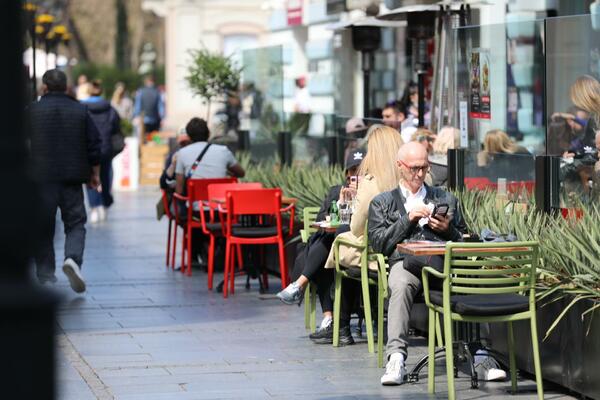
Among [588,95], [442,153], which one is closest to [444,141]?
[442,153]

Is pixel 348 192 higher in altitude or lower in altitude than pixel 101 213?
higher

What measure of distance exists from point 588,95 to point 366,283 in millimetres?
3101

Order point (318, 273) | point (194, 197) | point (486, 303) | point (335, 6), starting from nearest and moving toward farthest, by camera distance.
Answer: point (486, 303) → point (318, 273) → point (194, 197) → point (335, 6)

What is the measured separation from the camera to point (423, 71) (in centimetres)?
1539

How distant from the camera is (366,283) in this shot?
345 inches

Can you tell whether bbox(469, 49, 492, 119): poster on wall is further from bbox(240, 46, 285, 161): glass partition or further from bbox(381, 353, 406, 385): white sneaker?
bbox(240, 46, 285, 161): glass partition

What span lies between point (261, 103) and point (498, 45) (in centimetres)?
756

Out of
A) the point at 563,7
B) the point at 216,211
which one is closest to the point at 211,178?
the point at 216,211

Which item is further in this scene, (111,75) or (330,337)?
(111,75)

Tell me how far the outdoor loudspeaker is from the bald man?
31.5 feet

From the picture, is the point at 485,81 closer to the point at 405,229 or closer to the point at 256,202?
the point at 256,202

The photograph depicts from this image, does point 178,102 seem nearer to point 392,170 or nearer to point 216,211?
point 216,211

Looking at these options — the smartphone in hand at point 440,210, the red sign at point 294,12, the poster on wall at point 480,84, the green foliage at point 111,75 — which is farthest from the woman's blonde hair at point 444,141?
the green foliage at point 111,75

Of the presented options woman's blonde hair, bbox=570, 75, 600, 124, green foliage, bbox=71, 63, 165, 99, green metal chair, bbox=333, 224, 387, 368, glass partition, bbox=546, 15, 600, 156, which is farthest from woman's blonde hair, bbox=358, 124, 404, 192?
green foliage, bbox=71, 63, 165, 99
